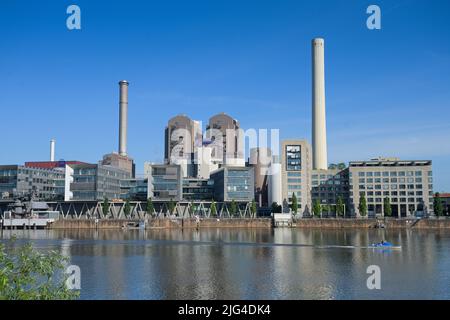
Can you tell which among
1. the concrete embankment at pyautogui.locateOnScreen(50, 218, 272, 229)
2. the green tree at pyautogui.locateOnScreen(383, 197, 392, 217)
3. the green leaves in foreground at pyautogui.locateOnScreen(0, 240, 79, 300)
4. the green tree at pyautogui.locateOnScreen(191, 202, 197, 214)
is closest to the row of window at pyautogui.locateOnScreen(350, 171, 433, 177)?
the green tree at pyautogui.locateOnScreen(383, 197, 392, 217)

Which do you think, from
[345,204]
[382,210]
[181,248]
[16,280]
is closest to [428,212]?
[382,210]

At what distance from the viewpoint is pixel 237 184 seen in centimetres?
18225

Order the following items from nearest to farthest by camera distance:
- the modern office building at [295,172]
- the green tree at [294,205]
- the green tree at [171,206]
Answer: the green tree at [171,206] < the green tree at [294,205] < the modern office building at [295,172]

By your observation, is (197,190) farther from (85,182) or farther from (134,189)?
(85,182)

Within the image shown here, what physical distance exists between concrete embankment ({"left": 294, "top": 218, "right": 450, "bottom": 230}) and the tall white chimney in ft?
117

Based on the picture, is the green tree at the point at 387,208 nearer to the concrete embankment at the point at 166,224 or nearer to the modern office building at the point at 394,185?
the modern office building at the point at 394,185

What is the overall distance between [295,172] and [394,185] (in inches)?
1428

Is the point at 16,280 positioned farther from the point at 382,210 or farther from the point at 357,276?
the point at 382,210

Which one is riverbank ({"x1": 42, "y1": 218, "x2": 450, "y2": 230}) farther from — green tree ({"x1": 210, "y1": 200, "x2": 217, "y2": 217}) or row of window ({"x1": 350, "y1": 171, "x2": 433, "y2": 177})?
row of window ({"x1": 350, "y1": 171, "x2": 433, "y2": 177})

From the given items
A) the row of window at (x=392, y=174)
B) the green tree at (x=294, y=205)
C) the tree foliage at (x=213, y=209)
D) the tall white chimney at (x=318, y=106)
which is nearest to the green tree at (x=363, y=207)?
the row of window at (x=392, y=174)

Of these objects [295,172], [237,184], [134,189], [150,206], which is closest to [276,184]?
[295,172]

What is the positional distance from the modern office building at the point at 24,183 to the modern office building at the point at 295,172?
268 ft

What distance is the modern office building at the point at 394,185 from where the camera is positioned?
17888 centimetres
